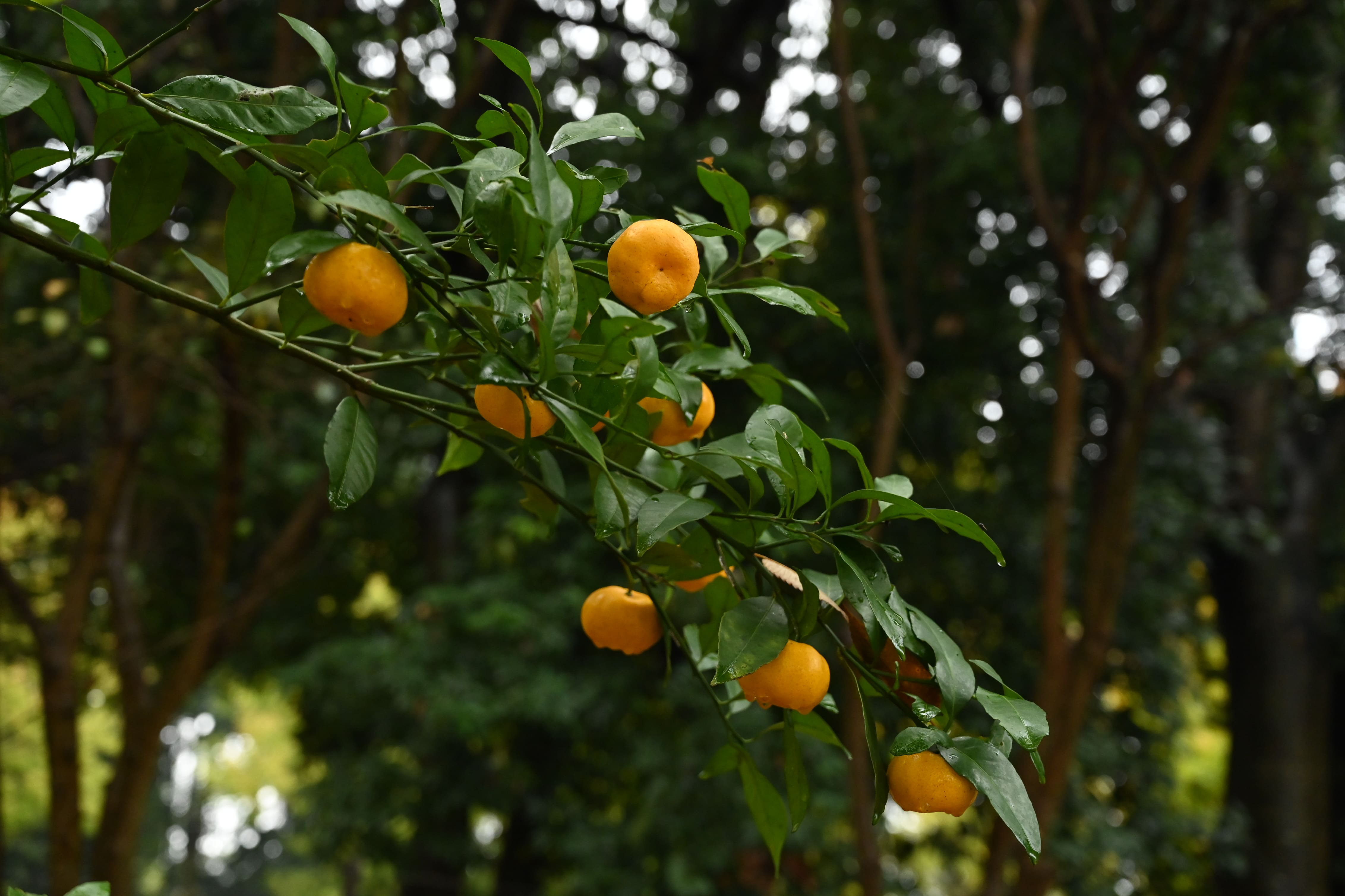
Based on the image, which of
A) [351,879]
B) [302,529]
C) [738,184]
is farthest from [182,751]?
[738,184]

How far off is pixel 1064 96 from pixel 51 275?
350cm

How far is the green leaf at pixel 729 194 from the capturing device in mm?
529

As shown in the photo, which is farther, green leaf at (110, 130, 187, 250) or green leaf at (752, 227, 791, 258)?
green leaf at (752, 227, 791, 258)

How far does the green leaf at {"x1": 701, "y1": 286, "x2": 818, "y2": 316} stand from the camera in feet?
1.58

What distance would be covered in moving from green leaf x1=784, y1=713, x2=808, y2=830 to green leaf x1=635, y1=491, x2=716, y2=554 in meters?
0.13

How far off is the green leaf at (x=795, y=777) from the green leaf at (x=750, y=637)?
0.07m

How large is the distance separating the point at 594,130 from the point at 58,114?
243mm

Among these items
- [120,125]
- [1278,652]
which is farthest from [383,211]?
[1278,652]

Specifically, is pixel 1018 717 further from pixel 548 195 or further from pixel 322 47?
pixel 322 47

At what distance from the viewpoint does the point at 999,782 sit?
0.41 meters

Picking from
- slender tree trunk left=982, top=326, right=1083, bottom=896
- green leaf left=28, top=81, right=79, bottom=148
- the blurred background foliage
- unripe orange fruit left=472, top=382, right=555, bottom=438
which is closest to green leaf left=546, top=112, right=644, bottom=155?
unripe orange fruit left=472, top=382, right=555, bottom=438

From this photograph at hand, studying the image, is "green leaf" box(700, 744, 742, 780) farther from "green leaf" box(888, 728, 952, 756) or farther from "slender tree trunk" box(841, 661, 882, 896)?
"slender tree trunk" box(841, 661, 882, 896)

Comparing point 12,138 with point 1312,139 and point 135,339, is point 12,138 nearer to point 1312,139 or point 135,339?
point 135,339

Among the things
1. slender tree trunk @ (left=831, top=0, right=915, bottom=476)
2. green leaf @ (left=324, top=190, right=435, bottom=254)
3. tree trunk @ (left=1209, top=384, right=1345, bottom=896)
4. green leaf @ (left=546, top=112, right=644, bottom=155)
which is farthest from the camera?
tree trunk @ (left=1209, top=384, right=1345, bottom=896)
